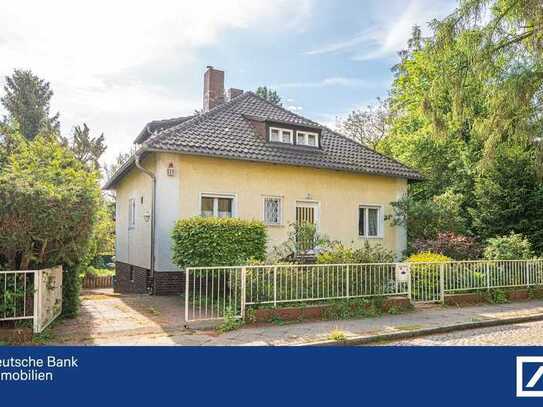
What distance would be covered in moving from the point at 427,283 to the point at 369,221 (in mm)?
5876

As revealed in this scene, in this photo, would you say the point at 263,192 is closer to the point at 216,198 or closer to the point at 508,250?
the point at 216,198

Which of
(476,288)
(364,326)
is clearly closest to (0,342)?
(364,326)

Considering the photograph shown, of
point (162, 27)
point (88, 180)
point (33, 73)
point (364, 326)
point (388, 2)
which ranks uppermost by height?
point (33, 73)

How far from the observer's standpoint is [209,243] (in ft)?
36.4

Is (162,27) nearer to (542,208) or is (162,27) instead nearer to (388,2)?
(388,2)

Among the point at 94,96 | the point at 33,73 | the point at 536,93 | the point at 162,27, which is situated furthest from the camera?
the point at 33,73

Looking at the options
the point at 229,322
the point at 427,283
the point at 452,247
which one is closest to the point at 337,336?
the point at 229,322

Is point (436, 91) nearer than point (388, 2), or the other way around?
point (388, 2)

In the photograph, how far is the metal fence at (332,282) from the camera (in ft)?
29.6

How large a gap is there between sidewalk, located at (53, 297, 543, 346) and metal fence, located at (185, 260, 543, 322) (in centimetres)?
63
